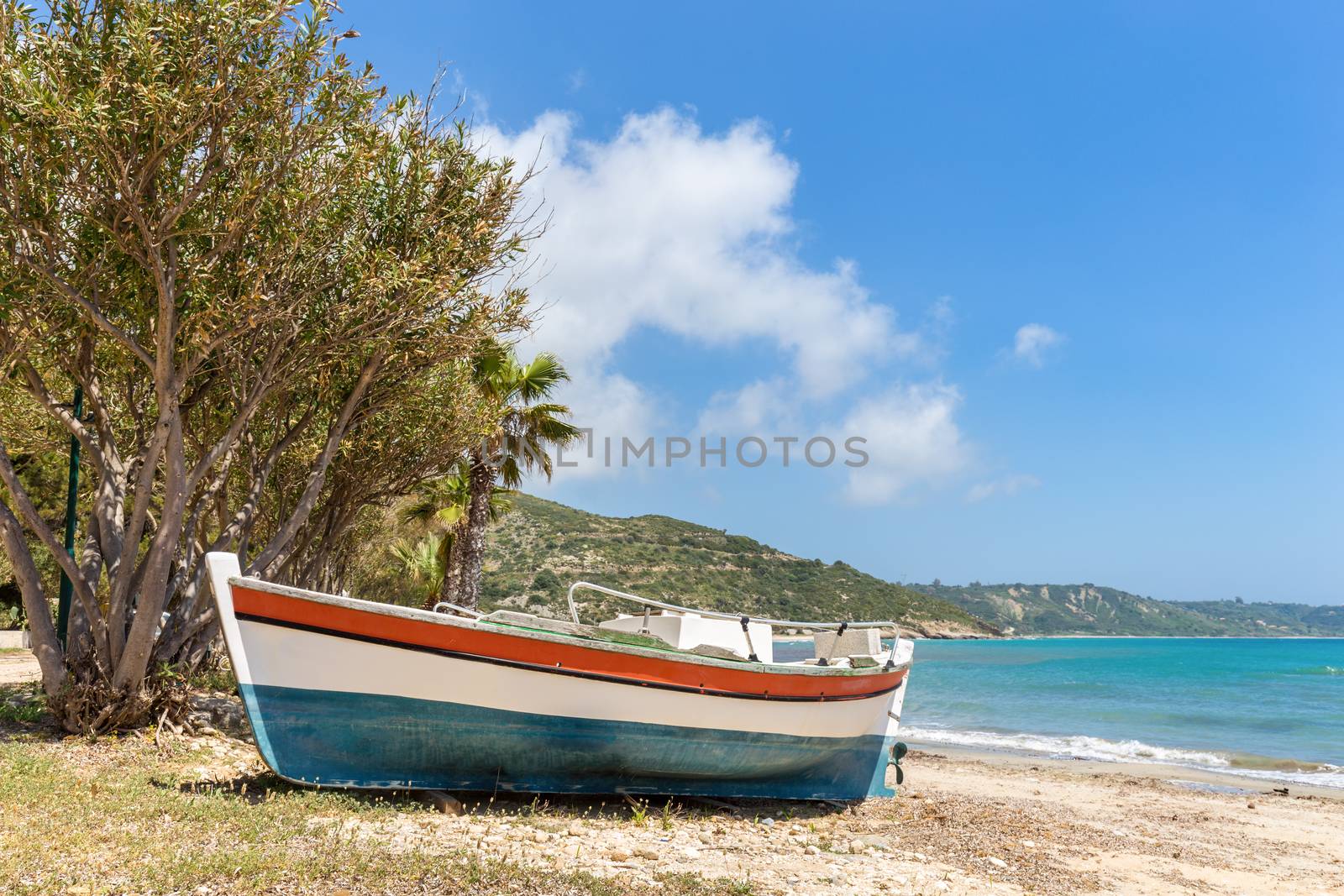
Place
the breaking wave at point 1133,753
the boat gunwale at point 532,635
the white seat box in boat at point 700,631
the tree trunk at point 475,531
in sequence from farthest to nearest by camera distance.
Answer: the breaking wave at point 1133,753, the tree trunk at point 475,531, the white seat box in boat at point 700,631, the boat gunwale at point 532,635

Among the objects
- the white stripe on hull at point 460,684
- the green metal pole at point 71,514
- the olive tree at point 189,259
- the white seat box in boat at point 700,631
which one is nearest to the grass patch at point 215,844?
the white stripe on hull at point 460,684

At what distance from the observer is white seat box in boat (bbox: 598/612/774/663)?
1030 cm

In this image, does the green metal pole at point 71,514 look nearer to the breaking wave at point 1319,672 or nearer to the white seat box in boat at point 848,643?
the white seat box in boat at point 848,643

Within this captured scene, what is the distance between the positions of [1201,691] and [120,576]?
157 ft

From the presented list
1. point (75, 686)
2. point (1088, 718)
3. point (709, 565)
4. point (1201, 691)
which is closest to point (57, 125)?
point (75, 686)

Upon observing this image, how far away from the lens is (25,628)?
30969mm

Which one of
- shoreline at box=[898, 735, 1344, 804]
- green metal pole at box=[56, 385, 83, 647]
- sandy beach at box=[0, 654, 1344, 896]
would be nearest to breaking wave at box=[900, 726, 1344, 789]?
shoreline at box=[898, 735, 1344, 804]

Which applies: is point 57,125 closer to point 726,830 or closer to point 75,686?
point 75,686

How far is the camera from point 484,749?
7961 millimetres

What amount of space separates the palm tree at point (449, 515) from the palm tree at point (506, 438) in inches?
11.2

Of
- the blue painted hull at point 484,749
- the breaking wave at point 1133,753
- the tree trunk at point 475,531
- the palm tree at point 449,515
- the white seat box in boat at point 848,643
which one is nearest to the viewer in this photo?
the blue painted hull at point 484,749

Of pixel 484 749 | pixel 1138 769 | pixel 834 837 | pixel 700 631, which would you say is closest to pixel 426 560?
pixel 700 631

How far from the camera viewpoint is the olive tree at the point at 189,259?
8195mm

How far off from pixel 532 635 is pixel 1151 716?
3148 centimetres
